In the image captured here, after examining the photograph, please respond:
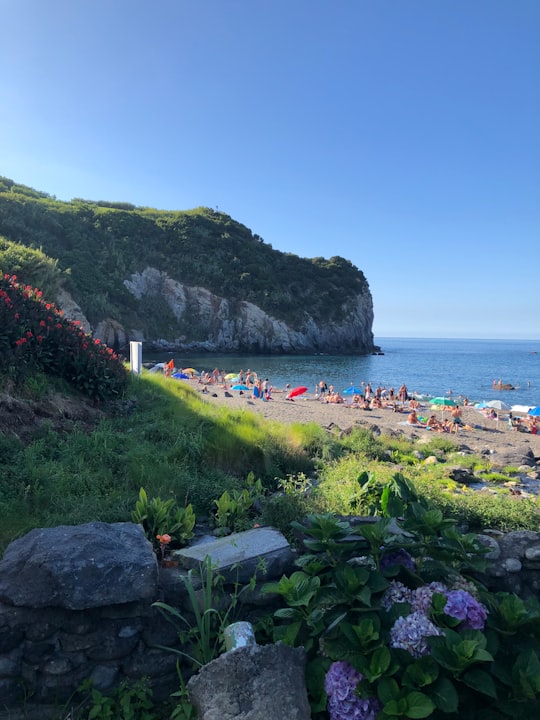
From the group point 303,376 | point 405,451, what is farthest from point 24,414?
point 303,376

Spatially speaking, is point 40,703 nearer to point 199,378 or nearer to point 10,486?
point 10,486

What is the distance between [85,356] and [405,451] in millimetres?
7278

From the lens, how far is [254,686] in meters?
2.18

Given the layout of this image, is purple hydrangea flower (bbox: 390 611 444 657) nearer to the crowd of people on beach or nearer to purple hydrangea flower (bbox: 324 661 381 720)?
purple hydrangea flower (bbox: 324 661 381 720)

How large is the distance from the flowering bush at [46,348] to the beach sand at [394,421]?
20.0ft

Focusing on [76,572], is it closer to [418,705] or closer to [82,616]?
[82,616]

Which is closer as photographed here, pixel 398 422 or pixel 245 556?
pixel 245 556

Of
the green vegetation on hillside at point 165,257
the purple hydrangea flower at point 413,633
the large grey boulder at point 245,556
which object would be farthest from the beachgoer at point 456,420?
the green vegetation on hillside at point 165,257

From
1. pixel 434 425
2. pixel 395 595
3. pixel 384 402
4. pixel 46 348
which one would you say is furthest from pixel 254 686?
pixel 384 402

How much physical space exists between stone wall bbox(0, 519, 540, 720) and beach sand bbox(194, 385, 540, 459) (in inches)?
437

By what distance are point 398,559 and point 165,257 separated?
223 feet

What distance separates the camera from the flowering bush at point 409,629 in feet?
6.86

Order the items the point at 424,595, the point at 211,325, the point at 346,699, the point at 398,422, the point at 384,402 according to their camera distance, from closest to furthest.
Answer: the point at 346,699 → the point at 424,595 → the point at 398,422 → the point at 384,402 → the point at 211,325

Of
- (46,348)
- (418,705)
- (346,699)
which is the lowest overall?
(346,699)
